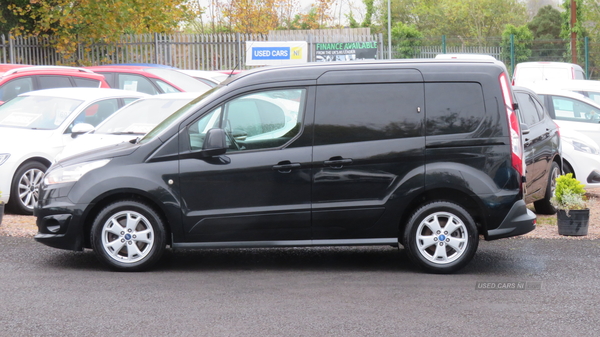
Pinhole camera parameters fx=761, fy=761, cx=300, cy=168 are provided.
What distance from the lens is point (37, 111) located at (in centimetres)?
1070

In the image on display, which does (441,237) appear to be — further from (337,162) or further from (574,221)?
(574,221)

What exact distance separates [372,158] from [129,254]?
231 cm

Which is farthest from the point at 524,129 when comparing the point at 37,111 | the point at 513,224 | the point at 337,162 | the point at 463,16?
the point at 463,16

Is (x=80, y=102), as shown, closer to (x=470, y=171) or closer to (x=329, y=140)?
(x=329, y=140)

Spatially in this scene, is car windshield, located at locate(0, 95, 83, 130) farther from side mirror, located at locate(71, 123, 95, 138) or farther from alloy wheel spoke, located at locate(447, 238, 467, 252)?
alloy wheel spoke, located at locate(447, 238, 467, 252)

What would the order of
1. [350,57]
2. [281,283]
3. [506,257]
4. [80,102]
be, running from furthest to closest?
[350,57] < [80,102] < [506,257] < [281,283]

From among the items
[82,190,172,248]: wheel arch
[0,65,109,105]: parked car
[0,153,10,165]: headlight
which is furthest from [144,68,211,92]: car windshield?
[82,190,172,248]: wheel arch

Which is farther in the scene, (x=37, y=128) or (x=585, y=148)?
(x=585, y=148)

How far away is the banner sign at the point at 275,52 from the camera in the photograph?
74.6 ft

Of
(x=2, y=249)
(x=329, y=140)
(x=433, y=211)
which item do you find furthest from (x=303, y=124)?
(x=2, y=249)

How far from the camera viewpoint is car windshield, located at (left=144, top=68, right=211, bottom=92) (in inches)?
629

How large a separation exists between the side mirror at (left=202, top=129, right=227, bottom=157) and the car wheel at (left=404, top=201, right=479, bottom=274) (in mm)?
1790

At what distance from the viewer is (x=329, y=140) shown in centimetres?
673

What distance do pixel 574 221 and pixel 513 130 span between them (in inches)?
98.8
